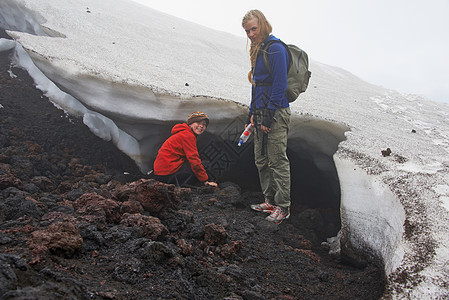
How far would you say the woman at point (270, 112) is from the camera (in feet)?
8.97

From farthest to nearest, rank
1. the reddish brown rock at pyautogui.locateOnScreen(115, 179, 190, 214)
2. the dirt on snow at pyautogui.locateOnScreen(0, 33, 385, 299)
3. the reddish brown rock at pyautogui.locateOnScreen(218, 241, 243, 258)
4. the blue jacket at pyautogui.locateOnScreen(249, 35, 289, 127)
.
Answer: the blue jacket at pyautogui.locateOnScreen(249, 35, 289, 127) < the reddish brown rock at pyautogui.locateOnScreen(115, 179, 190, 214) < the reddish brown rock at pyautogui.locateOnScreen(218, 241, 243, 258) < the dirt on snow at pyautogui.locateOnScreen(0, 33, 385, 299)

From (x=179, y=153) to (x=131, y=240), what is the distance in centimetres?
181

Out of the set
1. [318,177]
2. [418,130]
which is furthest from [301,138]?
[418,130]

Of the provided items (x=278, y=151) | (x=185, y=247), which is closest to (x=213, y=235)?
(x=185, y=247)

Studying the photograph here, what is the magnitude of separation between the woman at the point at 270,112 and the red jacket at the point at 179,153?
701 millimetres

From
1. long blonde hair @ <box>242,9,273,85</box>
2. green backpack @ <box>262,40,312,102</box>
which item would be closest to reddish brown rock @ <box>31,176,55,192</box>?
long blonde hair @ <box>242,9,273,85</box>

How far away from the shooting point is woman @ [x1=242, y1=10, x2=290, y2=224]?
273cm

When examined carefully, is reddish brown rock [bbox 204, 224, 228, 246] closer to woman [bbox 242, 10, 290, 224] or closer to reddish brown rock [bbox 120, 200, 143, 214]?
reddish brown rock [bbox 120, 200, 143, 214]

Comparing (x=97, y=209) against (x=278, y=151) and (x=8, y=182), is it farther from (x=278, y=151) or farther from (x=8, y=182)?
(x=278, y=151)

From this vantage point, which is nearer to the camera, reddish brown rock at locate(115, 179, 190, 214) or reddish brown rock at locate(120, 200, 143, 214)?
reddish brown rock at locate(120, 200, 143, 214)

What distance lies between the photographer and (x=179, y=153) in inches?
138

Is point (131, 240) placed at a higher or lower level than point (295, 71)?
lower

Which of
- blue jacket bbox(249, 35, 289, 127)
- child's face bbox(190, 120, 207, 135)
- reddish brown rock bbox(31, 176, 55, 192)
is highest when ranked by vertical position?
blue jacket bbox(249, 35, 289, 127)

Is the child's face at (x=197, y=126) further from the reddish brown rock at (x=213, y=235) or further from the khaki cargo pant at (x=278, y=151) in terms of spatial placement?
the reddish brown rock at (x=213, y=235)
